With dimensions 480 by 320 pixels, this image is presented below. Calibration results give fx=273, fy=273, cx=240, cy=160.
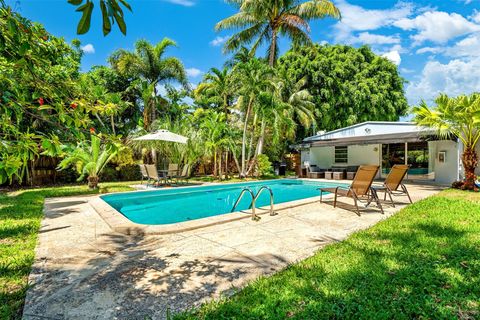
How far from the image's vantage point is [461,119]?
1070cm

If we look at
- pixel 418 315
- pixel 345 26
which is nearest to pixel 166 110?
pixel 345 26

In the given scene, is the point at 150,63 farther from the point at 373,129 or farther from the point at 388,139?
the point at 388,139

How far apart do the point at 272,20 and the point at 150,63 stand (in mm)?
10136

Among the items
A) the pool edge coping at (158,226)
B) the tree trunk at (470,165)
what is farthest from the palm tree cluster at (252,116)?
the pool edge coping at (158,226)

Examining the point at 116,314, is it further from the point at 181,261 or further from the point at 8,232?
the point at 8,232

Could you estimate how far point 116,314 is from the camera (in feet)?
8.43

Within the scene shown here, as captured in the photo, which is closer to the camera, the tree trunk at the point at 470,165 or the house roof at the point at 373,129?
the tree trunk at the point at 470,165

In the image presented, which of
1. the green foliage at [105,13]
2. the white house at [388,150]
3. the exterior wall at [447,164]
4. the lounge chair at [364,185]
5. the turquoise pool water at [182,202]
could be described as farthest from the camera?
the white house at [388,150]

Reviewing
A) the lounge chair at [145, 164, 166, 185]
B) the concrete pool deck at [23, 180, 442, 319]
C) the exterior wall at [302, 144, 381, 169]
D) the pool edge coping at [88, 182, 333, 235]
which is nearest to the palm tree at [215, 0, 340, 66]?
the exterior wall at [302, 144, 381, 169]

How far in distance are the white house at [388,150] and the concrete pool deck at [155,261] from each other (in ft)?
35.2

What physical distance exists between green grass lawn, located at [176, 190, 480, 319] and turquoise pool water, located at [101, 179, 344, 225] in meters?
4.87

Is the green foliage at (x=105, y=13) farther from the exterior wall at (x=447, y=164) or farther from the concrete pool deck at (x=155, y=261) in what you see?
the exterior wall at (x=447, y=164)

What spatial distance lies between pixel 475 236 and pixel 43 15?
7.93 metres

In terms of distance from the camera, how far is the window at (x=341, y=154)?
2078 cm
